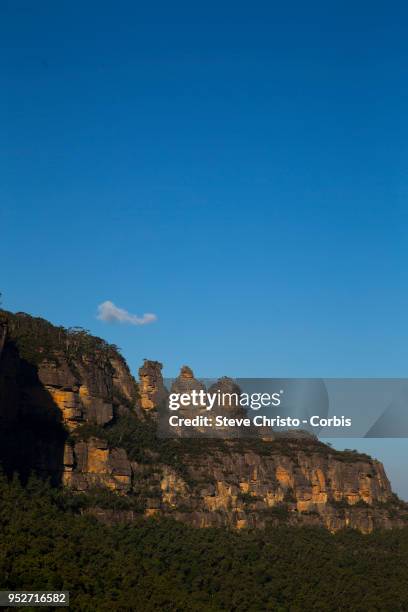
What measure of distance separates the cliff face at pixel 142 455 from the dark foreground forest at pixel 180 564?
5585 millimetres

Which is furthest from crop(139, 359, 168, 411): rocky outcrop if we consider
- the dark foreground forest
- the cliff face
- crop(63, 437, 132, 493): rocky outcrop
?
crop(63, 437, 132, 493): rocky outcrop

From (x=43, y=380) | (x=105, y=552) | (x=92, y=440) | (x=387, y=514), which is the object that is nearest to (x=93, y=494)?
(x=92, y=440)

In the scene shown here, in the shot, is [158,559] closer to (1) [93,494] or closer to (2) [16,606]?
(1) [93,494]

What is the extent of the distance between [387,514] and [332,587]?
61.6 m

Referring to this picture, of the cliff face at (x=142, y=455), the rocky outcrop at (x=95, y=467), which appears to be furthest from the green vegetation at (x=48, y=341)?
the rocky outcrop at (x=95, y=467)

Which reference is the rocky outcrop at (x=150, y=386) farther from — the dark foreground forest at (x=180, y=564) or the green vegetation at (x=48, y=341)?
the dark foreground forest at (x=180, y=564)

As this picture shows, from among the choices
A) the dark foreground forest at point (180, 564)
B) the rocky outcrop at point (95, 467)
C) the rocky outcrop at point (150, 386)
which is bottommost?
the dark foreground forest at point (180, 564)

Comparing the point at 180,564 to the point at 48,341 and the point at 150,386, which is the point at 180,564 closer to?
the point at 48,341

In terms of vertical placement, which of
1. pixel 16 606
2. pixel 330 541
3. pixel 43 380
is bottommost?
pixel 16 606

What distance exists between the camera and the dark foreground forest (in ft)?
285

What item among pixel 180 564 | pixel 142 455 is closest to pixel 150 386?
pixel 142 455

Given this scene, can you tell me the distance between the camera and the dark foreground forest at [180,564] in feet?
285

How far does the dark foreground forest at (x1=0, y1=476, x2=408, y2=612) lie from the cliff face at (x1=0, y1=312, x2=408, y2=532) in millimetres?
5585

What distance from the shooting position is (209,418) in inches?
7018
